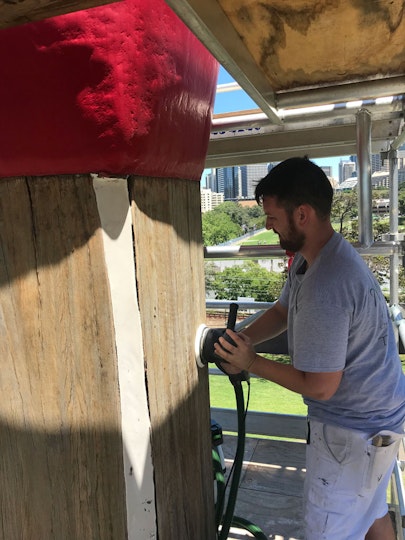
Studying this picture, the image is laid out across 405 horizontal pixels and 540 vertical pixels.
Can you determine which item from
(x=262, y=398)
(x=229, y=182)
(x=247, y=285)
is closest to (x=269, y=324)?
(x=229, y=182)

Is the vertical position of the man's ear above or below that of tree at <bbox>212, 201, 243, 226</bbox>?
below

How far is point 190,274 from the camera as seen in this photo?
171cm

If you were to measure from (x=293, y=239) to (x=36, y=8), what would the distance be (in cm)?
129

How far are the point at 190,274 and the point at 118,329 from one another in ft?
1.60

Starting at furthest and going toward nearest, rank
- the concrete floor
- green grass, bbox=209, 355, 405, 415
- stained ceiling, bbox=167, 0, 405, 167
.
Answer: green grass, bbox=209, 355, 405, 415, the concrete floor, stained ceiling, bbox=167, 0, 405, 167

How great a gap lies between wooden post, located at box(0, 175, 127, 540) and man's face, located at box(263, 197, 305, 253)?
846 mm

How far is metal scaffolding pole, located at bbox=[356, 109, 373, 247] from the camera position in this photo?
222 centimetres

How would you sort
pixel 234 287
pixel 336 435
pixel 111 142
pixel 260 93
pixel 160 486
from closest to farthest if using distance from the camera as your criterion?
pixel 111 142
pixel 160 486
pixel 260 93
pixel 336 435
pixel 234 287

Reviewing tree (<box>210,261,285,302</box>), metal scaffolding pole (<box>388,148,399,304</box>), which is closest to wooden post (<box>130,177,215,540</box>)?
metal scaffolding pole (<box>388,148,399,304</box>)

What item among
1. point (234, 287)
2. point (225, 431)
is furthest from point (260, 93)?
point (234, 287)

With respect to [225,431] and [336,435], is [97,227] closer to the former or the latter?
[336,435]

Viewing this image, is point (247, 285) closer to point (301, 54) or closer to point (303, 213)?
point (303, 213)

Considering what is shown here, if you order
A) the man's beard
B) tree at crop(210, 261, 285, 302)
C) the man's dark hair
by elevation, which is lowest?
tree at crop(210, 261, 285, 302)

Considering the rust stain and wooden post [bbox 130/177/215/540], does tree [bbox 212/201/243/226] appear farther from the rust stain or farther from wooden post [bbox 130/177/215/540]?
wooden post [bbox 130/177/215/540]
